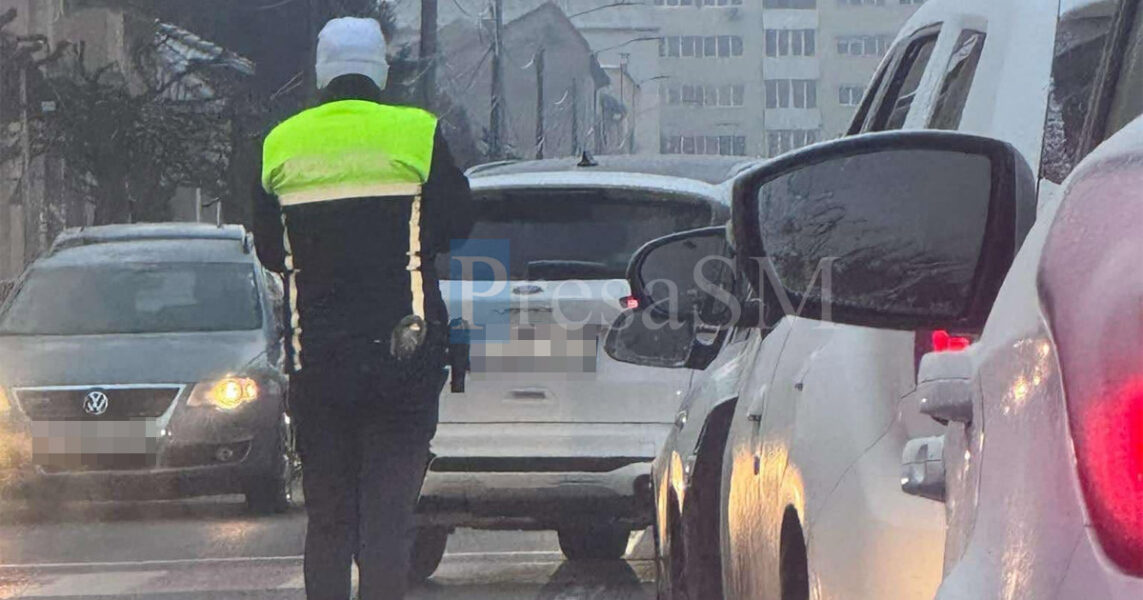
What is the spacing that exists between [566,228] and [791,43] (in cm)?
10022

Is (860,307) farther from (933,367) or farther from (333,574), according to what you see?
(333,574)

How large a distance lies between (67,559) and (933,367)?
27.2ft

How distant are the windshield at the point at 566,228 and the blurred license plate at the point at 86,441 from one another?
3.55 meters

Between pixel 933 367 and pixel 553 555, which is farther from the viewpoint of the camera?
pixel 553 555

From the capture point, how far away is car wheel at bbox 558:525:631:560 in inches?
386

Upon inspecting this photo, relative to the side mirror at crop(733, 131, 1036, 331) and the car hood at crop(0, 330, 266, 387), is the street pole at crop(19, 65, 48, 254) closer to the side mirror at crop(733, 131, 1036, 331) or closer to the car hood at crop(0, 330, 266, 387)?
the car hood at crop(0, 330, 266, 387)

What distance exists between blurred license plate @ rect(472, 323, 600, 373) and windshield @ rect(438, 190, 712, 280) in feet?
0.79

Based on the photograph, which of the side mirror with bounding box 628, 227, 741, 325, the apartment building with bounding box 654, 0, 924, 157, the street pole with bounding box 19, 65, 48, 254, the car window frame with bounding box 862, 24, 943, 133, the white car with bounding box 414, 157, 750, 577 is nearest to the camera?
the car window frame with bounding box 862, 24, 943, 133

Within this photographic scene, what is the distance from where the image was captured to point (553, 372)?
842 centimetres

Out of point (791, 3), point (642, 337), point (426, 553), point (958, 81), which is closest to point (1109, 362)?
point (958, 81)

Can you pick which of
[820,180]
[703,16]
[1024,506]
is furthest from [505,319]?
[703,16]

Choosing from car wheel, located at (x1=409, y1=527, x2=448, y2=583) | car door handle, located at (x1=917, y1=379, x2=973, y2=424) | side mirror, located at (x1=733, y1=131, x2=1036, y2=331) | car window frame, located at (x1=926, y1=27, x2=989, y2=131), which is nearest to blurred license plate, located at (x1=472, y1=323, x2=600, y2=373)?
car wheel, located at (x1=409, y1=527, x2=448, y2=583)

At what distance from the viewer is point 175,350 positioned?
1208cm

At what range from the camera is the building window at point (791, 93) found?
10612cm
